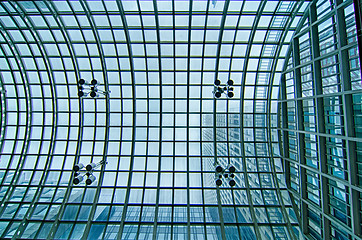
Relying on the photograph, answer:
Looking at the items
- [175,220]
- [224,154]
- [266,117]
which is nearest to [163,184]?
[175,220]

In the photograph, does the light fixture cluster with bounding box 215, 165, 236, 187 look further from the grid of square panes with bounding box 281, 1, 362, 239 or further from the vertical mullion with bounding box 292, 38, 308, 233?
the vertical mullion with bounding box 292, 38, 308, 233

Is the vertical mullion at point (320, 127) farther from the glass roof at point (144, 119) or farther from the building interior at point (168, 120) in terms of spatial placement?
the glass roof at point (144, 119)

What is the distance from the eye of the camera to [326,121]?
485 inches

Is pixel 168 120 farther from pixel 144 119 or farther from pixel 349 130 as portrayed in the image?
pixel 349 130

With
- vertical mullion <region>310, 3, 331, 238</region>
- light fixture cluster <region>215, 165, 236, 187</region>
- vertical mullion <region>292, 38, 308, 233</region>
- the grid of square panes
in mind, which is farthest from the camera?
vertical mullion <region>292, 38, 308, 233</region>

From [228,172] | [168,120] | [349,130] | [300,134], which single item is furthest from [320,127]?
[168,120]

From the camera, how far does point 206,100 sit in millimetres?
17359

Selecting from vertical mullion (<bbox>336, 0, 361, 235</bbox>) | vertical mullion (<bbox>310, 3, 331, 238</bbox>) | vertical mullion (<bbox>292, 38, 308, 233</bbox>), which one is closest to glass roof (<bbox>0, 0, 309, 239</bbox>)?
vertical mullion (<bbox>292, 38, 308, 233</bbox>)

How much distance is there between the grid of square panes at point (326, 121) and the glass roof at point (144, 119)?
1.47 m

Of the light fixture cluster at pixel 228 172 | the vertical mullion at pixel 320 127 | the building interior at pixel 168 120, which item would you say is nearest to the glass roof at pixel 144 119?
the building interior at pixel 168 120

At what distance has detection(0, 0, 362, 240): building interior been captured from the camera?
45.4 feet

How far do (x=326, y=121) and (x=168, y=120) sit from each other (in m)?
11.8

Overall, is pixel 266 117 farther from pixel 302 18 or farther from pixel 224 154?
pixel 302 18

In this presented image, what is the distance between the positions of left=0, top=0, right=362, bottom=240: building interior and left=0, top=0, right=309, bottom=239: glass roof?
9cm
